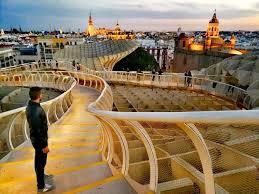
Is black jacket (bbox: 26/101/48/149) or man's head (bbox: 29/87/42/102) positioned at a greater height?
man's head (bbox: 29/87/42/102)

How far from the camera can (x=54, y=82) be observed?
17156 millimetres

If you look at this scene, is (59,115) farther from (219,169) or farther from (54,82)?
(54,82)

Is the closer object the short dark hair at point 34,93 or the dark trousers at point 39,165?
the short dark hair at point 34,93

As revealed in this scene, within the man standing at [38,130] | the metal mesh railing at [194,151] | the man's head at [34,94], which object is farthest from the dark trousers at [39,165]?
the metal mesh railing at [194,151]

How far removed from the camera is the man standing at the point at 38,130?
11.2 feet

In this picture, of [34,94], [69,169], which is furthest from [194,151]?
[34,94]

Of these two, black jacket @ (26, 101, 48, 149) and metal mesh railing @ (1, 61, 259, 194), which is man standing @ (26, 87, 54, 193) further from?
metal mesh railing @ (1, 61, 259, 194)

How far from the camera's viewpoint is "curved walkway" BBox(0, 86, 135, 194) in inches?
135

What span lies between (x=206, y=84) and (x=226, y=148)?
15554 mm

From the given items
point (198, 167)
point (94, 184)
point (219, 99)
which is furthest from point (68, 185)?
point (219, 99)

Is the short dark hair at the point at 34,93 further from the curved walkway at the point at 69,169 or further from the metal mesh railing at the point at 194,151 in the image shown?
the curved walkway at the point at 69,169

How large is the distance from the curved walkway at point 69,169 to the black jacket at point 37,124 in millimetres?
642

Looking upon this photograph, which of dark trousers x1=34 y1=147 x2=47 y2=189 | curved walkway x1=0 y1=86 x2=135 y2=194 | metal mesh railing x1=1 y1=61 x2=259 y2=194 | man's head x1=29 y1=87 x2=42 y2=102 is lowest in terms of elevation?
curved walkway x1=0 y1=86 x2=135 y2=194

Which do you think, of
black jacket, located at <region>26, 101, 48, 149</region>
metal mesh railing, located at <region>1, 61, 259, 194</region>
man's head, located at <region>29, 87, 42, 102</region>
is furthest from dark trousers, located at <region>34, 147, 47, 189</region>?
metal mesh railing, located at <region>1, 61, 259, 194</region>
